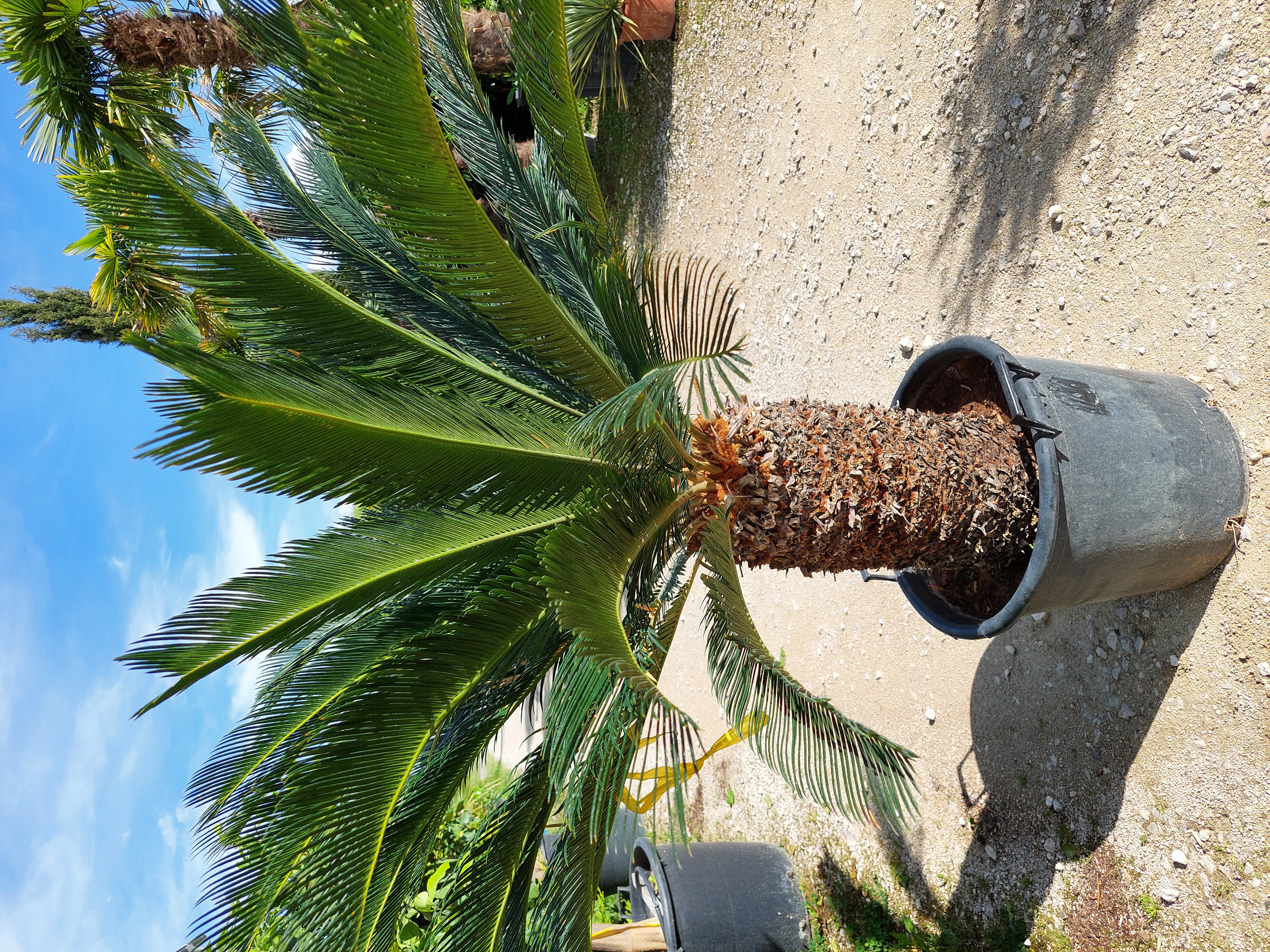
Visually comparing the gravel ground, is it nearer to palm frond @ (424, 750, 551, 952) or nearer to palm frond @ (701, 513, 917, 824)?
palm frond @ (701, 513, 917, 824)

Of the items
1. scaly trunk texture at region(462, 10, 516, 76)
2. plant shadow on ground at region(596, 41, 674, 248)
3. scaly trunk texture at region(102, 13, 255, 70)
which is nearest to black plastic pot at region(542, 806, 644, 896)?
plant shadow on ground at region(596, 41, 674, 248)

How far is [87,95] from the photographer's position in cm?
467

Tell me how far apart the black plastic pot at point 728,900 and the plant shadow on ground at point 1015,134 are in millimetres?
3258

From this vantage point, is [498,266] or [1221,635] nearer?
[498,266]

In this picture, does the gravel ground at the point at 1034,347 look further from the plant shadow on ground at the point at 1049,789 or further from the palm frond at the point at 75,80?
the palm frond at the point at 75,80

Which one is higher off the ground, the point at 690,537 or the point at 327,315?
the point at 327,315

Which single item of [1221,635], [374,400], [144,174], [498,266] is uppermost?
[144,174]

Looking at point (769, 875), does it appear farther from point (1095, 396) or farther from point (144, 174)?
point (144, 174)

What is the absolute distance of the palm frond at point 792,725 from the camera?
2.05 metres

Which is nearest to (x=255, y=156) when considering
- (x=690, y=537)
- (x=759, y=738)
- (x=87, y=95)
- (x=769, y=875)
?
(x=690, y=537)

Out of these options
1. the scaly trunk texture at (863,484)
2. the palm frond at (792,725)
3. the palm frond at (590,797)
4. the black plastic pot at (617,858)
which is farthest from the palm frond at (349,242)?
the black plastic pot at (617,858)

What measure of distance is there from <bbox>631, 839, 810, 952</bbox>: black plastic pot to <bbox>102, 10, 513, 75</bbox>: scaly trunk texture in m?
4.75

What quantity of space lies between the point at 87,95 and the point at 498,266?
3771mm

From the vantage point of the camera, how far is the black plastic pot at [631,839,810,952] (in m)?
4.51
